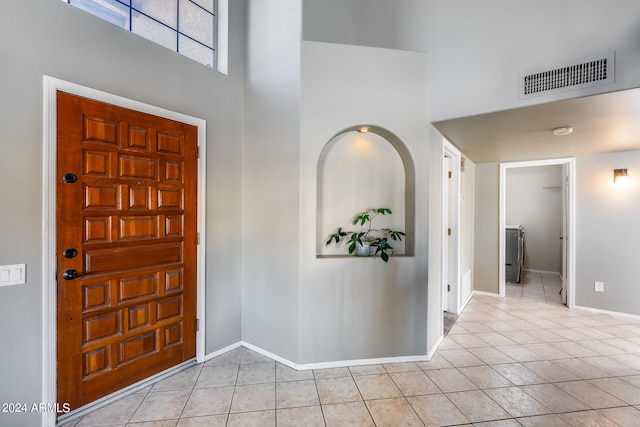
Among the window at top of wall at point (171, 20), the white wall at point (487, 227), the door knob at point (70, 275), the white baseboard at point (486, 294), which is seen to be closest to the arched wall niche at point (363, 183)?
the window at top of wall at point (171, 20)

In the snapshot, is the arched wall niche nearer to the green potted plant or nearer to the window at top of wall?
the green potted plant

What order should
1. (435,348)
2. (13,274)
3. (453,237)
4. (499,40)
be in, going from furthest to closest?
1. (453,237)
2. (435,348)
3. (499,40)
4. (13,274)

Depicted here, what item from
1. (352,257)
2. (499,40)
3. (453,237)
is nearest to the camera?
(499,40)

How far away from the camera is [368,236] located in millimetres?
2807

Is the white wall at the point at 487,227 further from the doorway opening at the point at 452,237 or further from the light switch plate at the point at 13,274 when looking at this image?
the light switch plate at the point at 13,274

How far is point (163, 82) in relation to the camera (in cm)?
230

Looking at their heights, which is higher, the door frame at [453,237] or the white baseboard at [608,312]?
the door frame at [453,237]

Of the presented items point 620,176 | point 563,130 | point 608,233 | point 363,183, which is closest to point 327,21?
point 363,183

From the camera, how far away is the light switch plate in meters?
1.61

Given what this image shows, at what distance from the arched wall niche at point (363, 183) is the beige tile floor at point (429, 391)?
1073 millimetres

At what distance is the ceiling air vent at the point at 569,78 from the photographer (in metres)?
A: 1.97

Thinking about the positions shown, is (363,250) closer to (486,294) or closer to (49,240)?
(49,240)

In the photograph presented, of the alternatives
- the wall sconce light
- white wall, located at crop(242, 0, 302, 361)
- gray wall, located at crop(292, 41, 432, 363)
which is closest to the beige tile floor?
gray wall, located at crop(292, 41, 432, 363)

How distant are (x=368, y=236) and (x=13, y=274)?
2503 mm
